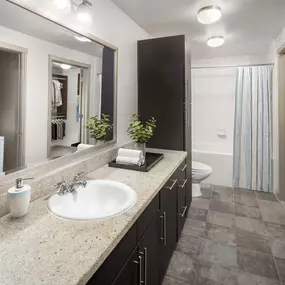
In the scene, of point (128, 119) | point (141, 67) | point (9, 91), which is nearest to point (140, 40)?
point (141, 67)

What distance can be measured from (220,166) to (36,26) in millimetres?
3251

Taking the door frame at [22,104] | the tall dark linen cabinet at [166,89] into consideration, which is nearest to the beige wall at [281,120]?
the tall dark linen cabinet at [166,89]

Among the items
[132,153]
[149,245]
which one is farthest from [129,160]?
[149,245]

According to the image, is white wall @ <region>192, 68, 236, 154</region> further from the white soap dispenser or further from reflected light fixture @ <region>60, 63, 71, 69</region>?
the white soap dispenser

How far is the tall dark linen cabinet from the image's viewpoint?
2.24m

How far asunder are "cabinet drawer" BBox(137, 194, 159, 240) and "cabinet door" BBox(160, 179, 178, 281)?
0.41 ft

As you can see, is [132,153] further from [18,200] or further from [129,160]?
[18,200]

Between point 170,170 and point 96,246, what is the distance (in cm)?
99

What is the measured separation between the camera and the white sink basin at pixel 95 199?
1127 mm

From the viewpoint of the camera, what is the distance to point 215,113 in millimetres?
3857

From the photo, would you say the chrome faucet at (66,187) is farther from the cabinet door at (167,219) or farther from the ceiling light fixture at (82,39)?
the ceiling light fixture at (82,39)

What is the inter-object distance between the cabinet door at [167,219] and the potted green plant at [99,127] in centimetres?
71

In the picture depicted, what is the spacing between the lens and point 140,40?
2439 mm

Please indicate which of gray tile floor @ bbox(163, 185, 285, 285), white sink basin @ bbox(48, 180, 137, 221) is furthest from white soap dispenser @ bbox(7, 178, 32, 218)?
gray tile floor @ bbox(163, 185, 285, 285)
